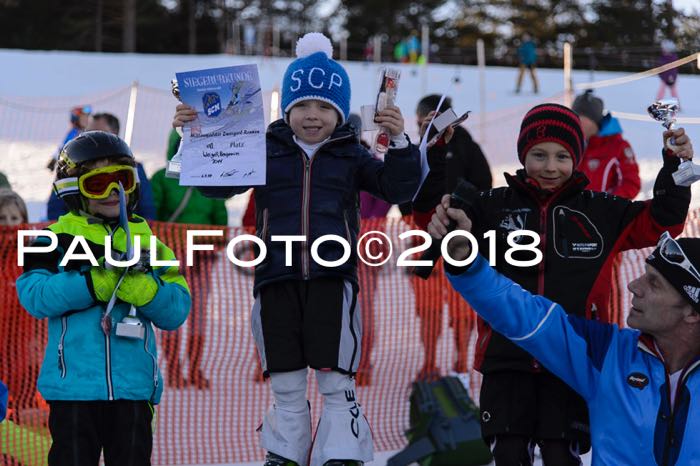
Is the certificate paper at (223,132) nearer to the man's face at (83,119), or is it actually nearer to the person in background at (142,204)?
the person in background at (142,204)

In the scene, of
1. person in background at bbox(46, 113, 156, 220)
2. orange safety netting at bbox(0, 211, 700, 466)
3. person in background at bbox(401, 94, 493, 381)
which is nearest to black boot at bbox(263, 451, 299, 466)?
orange safety netting at bbox(0, 211, 700, 466)

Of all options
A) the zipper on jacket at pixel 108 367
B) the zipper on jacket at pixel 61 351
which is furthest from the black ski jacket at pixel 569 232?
the zipper on jacket at pixel 61 351

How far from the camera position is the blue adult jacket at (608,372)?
3.10 meters

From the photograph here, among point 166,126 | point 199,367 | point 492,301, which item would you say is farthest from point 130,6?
point 492,301

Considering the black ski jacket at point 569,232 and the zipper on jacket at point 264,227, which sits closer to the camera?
the black ski jacket at point 569,232

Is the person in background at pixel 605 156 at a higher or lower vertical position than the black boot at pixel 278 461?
higher

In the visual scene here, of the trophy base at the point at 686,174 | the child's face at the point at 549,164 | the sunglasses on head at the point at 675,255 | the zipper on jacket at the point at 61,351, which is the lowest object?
the zipper on jacket at the point at 61,351

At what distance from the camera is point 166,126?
1978 cm

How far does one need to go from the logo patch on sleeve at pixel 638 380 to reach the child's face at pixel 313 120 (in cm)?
148

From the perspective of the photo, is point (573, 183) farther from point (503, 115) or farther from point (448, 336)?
point (503, 115)

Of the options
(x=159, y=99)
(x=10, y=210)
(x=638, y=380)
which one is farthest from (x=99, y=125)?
(x=159, y=99)

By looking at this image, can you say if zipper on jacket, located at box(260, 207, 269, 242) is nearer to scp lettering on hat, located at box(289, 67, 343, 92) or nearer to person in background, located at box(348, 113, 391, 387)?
scp lettering on hat, located at box(289, 67, 343, 92)

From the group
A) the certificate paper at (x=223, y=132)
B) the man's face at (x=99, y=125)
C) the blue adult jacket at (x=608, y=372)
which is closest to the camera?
the blue adult jacket at (x=608, y=372)

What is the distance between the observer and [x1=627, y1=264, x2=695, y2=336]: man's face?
3193mm
